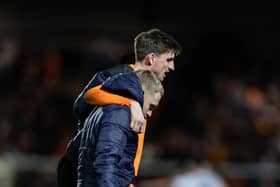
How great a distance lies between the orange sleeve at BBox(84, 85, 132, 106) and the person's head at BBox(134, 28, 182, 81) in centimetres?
30

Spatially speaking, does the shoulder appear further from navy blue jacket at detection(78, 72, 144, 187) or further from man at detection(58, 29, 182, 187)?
man at detection(58, 29, 182, 187)

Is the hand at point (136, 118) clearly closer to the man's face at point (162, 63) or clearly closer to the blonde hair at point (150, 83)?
the blonde hair at point (150, 83)

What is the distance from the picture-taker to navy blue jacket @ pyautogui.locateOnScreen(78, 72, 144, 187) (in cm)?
487

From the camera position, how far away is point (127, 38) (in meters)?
11.9

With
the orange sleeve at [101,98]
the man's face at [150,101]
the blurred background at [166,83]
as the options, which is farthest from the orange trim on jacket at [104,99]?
the blurred background at [166,83]

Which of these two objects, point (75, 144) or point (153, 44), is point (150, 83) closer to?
point (153, 44)

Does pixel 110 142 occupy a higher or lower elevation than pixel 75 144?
higher

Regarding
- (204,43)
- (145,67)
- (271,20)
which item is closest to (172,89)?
(204,43)

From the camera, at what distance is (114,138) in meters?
4.89

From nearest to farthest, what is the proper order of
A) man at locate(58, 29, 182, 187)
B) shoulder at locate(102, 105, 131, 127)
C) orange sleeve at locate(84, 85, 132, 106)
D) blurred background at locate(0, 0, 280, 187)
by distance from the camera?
shoulder at locate(102, 105, 131, 127)
orange sleeve at locate(84, 85, 132, 106)
man at locate(58, 29, 182, 187)
blurred background at locate(0, 0, 280, 187)

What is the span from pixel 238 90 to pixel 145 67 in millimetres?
5771

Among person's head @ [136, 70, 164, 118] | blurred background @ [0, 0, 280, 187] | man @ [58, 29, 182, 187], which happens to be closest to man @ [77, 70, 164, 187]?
person's head @ [136, 70, 164, 118]

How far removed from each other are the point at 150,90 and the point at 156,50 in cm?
30

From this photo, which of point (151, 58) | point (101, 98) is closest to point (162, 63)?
point (151, 58)
